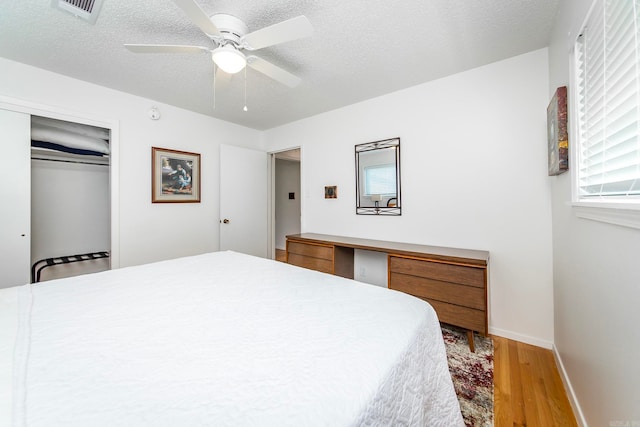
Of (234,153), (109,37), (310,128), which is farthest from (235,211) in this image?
(109,37)

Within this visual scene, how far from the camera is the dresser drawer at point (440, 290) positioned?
5.97ft

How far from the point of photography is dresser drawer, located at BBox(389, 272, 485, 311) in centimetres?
182

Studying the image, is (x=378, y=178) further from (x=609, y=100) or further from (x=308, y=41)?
(x=609, y=100)

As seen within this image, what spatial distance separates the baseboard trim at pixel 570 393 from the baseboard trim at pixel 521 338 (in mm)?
117

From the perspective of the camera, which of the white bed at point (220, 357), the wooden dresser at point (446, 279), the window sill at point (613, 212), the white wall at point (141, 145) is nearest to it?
the white bed at point (220, 357)

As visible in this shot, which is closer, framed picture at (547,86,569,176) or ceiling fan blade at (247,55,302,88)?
framed picture at (547,86,569,176)

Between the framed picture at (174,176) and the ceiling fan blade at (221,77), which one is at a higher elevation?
the ceiling fan blade at (221,77)

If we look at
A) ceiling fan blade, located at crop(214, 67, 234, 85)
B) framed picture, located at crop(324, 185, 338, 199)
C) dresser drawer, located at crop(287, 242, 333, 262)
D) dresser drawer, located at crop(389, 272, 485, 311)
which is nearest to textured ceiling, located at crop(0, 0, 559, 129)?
ceiling fan blade, located at crop(214, 67, 234, 85)

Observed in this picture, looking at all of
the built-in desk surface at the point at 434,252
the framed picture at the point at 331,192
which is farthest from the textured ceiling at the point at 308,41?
the built-in desk surface at the point at 434,252

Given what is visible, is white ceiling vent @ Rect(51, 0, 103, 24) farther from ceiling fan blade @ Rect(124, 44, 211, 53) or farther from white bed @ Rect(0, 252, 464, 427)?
white bed @ Rect(0, 252, 464, 427)

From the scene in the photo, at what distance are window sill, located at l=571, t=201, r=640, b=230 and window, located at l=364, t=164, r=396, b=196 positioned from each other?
5.11ft

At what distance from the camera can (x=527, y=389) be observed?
1503 millimetres

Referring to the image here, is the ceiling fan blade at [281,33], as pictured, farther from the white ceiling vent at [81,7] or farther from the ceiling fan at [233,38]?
the white ceiling vent at [81,7]

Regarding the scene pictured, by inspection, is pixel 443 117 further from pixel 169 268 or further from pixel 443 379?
pixel 169 268
